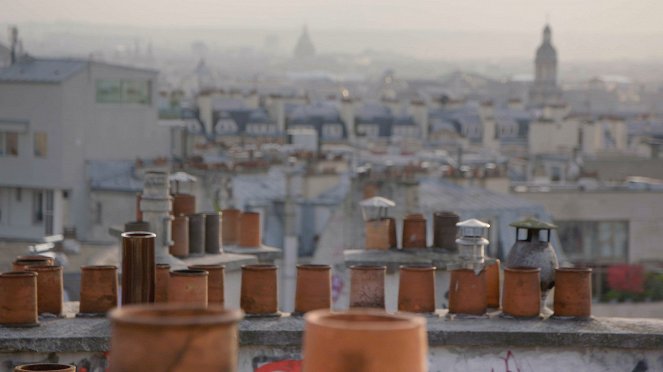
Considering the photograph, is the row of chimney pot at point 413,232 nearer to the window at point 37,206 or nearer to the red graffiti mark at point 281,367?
the red graffiti mark at point 281,367

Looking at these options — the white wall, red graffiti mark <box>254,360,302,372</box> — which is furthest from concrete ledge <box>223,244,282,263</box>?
the white wall

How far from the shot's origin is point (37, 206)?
143ft

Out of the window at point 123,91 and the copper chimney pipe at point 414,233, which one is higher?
the window at point 123,91

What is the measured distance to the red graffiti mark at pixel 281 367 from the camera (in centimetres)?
1188

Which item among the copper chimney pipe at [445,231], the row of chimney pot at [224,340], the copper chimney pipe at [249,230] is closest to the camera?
the row of chimney pot at [224,340]

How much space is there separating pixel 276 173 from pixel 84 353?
2954 cm

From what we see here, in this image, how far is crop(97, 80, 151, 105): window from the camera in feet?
149

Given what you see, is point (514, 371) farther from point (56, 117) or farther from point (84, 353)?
point (56, 117)

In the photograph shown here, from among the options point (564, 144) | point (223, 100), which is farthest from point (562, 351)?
point (223, 100)

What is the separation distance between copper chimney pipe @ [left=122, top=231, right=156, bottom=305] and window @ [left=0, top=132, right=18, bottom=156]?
1309 inches

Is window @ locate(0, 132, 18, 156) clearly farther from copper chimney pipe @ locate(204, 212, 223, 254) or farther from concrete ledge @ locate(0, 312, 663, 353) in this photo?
concrete ledge @ locate(0, 312, 663, 353)

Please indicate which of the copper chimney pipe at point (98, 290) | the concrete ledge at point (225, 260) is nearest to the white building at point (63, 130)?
the concrete ledge at point (225, 260)

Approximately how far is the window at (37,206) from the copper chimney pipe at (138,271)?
101ft

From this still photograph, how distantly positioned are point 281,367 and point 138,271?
1.02 metres
